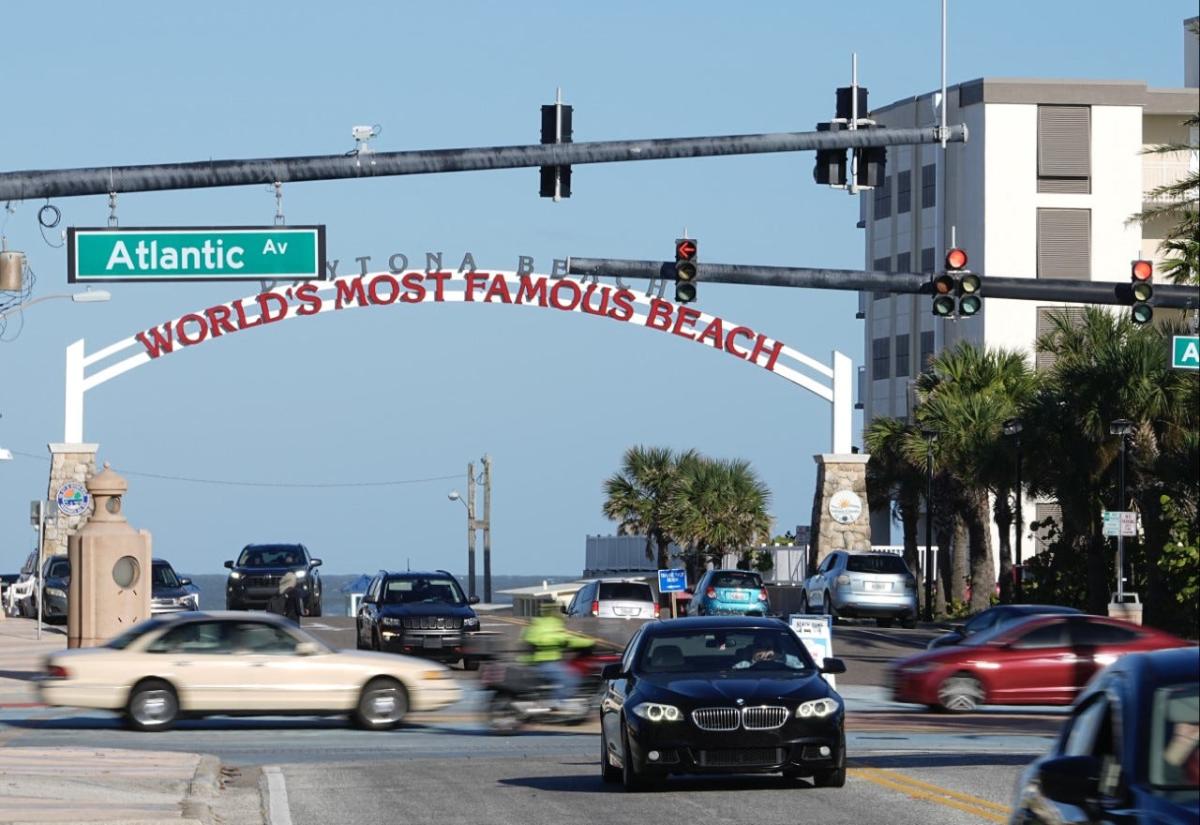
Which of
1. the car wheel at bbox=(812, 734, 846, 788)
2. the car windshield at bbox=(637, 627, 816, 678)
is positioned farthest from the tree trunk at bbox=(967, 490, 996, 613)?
the car wheel at bbox=(812, 734, 846, 788)

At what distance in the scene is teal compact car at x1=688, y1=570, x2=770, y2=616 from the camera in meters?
46.2

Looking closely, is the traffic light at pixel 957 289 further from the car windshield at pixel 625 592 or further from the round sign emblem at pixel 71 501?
the round sign emblem at pixel 71 501

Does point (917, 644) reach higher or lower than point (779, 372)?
lower

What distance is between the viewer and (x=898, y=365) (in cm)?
8794

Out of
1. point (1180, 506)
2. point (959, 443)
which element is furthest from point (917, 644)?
point (959, 443)

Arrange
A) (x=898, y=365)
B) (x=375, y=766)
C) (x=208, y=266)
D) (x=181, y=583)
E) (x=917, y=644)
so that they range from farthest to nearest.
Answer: (x=898, y=365)
(x=181, y=583)
(x=917, y=644)
(x=208, y=266)
(x=375, y=766)

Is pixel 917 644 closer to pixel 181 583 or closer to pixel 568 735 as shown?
pixel 181 583

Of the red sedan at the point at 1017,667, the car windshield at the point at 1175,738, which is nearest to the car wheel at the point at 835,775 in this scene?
the car windshield at the point at 1175,738

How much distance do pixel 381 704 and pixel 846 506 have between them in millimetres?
34934

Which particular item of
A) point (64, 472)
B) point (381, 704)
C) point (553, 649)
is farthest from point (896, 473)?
point (553, 649)

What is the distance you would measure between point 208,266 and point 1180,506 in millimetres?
27981

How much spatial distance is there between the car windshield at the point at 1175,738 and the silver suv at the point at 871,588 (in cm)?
3947

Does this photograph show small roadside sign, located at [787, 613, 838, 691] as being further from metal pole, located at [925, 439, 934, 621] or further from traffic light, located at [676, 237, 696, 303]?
metal pole, located at [925, 439, 934, 621]

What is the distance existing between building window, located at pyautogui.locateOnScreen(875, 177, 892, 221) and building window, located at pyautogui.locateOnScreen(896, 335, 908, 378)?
17.7 feet
